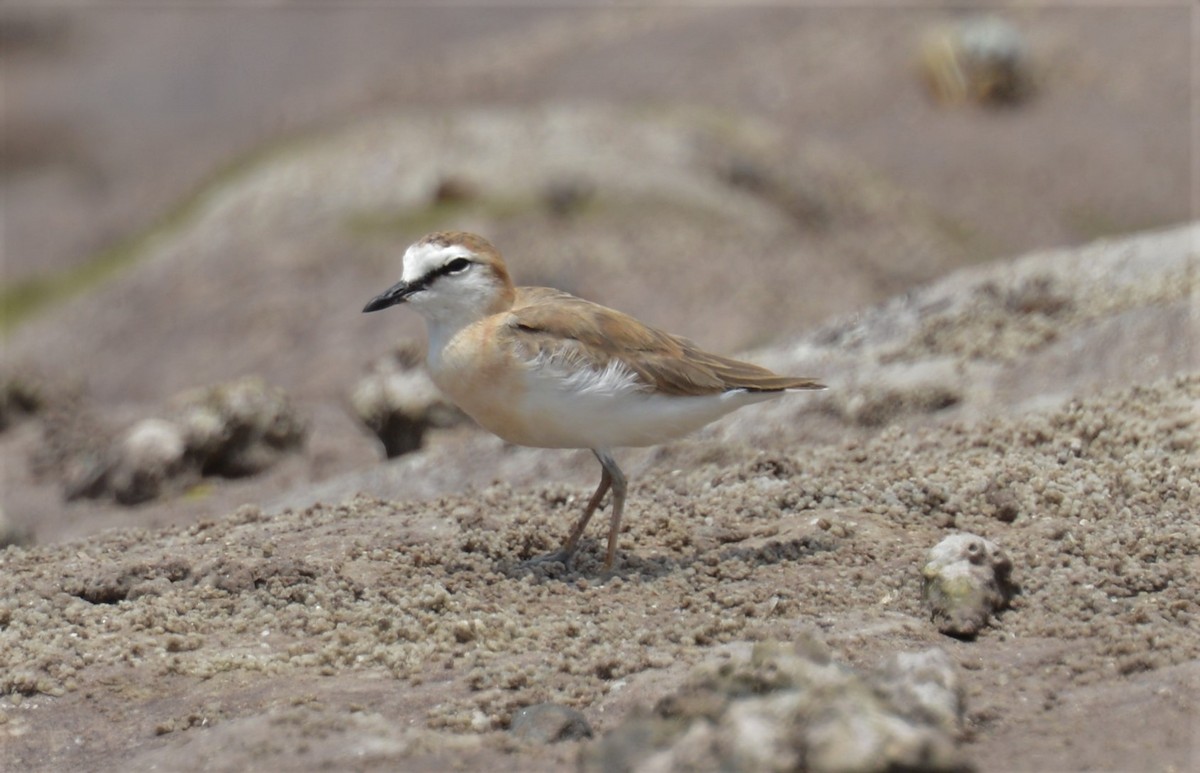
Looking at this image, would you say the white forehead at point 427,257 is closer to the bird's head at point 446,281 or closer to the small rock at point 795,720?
the bird's head at point 446,281

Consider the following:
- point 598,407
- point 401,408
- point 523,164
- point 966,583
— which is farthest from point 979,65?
point 966,583

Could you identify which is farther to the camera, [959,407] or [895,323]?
[895,323]

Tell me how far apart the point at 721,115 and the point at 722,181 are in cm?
314

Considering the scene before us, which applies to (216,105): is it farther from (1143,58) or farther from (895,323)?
(895,323)

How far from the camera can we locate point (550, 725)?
5090 mm

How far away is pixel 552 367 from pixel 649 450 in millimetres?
2833

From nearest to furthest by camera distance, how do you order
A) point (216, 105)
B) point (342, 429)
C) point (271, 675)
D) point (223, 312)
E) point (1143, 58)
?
point (271, 675)
point (342, 429)
point (223, 312)
point (1143, 58)
point (216, 105)

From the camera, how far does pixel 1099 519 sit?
6832 millimetres

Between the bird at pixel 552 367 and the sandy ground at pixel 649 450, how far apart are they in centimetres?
59

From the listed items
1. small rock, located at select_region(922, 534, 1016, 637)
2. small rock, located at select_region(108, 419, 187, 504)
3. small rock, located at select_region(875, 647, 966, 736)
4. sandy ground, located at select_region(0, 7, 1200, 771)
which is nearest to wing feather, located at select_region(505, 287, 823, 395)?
sandy ground, located at select_region(0, 7, 1200, 771)

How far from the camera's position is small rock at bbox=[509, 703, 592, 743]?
5066 mm

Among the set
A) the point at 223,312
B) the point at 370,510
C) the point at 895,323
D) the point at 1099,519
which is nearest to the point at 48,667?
the point at 370,510

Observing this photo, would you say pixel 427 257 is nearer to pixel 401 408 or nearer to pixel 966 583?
pixel 966 583

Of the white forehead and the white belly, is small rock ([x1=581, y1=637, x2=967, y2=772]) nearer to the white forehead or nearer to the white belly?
the white belly
